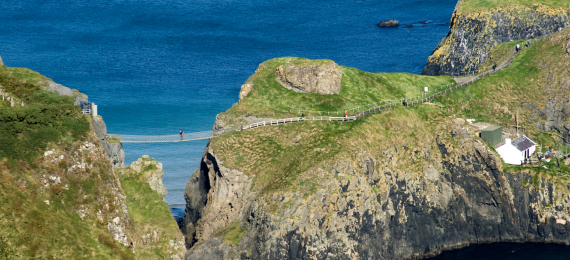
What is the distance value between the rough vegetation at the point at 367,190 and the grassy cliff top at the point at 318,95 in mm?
495

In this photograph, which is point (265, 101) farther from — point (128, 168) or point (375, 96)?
point (128, 168)

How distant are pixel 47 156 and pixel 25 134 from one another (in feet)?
12.4

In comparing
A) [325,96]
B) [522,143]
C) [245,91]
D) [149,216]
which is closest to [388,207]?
[325,96]

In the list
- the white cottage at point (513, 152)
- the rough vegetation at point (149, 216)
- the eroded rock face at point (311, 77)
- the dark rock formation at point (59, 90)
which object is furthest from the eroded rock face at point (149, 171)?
the white cottage at point (513, 152)

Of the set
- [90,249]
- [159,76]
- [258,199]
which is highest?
[159,76]

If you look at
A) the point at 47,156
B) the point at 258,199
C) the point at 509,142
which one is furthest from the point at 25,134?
the point at 509,142

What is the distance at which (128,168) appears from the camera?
103500mm

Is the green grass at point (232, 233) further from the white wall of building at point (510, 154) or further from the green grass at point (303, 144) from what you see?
the white wall of building at point (510, 154)

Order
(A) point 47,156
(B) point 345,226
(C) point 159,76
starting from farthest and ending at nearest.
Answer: (C) point 159,76
(B) point 345,226
(A) point 47,156

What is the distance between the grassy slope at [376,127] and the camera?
107312 millimetres

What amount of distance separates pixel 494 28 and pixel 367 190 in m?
75.7

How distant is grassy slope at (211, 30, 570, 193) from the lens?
107 meters

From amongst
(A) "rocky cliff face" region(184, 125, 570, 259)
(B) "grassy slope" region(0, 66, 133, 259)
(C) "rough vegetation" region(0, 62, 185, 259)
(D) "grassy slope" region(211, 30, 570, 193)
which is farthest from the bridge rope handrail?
(B) "grassy slope" region(0, 66, 133, 259)

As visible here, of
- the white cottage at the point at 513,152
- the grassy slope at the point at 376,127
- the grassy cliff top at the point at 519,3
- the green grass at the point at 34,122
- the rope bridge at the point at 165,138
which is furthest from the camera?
the grassy cliff top at the point at 519,3
